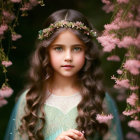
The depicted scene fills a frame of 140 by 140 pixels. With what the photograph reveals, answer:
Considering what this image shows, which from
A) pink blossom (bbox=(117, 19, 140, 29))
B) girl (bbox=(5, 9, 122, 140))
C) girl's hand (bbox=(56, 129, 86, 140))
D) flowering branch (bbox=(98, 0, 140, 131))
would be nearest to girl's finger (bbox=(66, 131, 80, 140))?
girl's hand (bbox=(56, 129, 86, 140))

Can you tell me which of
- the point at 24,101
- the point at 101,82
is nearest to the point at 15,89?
the point at 24,101

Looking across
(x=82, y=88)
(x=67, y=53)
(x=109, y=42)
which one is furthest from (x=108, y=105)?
(x=109, y=42)

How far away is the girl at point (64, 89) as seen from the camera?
1.42 meters

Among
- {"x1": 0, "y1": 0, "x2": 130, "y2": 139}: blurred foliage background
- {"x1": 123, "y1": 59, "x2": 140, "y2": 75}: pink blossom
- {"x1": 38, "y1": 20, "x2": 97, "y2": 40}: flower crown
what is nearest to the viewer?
{"x1": 123, "y1": 59, "x2": 140, "y2": 75}: pink blossom

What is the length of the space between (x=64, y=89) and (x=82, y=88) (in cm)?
9

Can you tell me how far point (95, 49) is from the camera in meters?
1.54

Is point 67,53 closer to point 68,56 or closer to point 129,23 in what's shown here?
point 68,56

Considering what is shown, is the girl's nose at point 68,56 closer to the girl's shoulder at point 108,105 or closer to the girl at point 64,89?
the girl at point 64,89

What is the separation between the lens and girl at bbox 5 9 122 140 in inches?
55.9

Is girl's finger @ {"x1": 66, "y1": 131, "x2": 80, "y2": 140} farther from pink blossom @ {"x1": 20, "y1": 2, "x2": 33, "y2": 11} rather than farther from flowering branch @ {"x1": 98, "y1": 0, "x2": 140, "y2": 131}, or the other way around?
pink blossom @ {"x1": 20, "y1": 2, "x2": 33, "y2": 11}

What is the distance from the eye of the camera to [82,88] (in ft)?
5.12

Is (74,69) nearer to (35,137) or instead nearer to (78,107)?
(78,107)

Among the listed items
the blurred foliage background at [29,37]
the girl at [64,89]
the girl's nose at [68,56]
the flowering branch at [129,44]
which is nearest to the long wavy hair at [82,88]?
the girl at [64,89]

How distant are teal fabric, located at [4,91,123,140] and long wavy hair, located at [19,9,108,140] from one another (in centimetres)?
3
